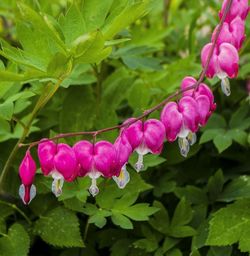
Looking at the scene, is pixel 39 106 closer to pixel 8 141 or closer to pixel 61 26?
pixel 61 26

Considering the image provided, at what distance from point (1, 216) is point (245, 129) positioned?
777 mm

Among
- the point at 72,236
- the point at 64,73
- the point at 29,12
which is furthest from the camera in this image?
the point at 72,236

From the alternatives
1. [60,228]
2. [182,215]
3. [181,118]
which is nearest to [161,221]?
[182,215]

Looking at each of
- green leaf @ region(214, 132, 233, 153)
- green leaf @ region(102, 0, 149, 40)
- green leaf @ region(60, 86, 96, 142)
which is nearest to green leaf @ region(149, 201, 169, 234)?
green leaf @ region(214, 132, 233, 153)

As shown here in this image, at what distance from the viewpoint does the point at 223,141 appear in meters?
1.69

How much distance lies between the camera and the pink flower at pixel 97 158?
47.6 inches

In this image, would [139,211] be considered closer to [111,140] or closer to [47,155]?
[111,140]

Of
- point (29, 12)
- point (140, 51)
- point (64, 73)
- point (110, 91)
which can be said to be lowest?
point (110, 91)

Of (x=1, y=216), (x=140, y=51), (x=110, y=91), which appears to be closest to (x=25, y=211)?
(x=1, y=216)

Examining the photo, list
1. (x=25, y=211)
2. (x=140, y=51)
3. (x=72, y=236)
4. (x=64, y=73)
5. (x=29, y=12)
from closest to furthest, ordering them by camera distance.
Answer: (x=29, y=12) → (x=64, y=73) → (x=72, y=236) → (x=25, y=211) → (x=140, y=51)

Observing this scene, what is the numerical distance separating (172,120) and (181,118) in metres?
0.02

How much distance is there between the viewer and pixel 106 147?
121 centimetres

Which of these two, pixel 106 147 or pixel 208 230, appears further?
pixel 208 230

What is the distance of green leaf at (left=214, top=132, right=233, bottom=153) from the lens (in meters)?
1.65
